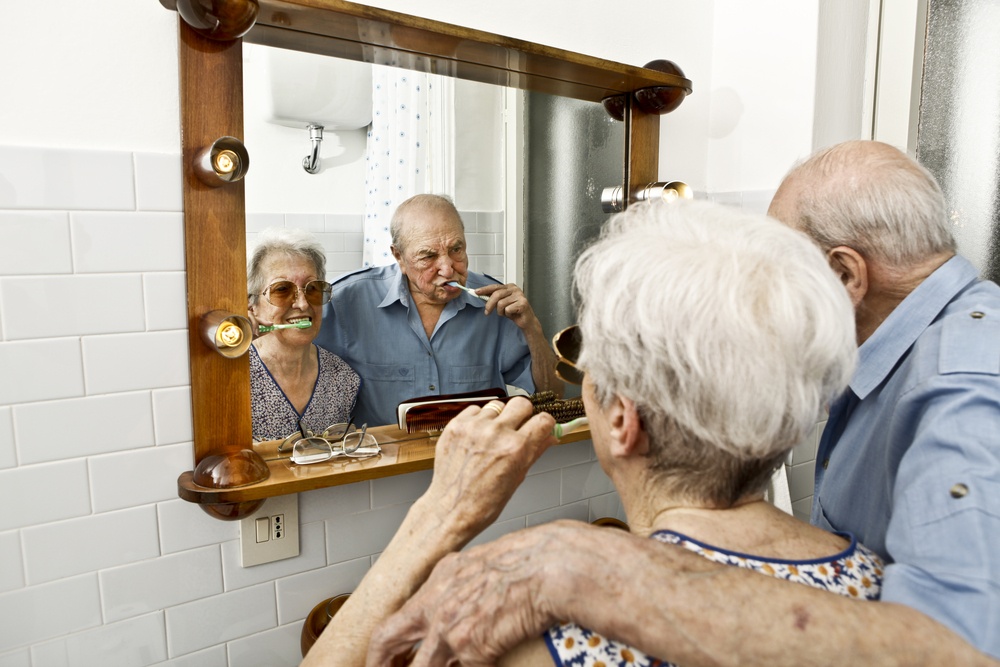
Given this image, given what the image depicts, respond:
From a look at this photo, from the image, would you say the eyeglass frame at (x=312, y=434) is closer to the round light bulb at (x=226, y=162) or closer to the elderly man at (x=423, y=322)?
the elderly man at (x=423, y=322)

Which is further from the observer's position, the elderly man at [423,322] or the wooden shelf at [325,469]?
the elderly man at [423,322]

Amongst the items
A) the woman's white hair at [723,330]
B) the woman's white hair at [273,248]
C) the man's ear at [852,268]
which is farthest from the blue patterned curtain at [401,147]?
the man's ear at [852,268]

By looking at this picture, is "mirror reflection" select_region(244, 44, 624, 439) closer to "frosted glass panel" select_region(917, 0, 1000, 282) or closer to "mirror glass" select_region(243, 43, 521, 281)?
"mirror glass" select_region(243, 43, 521, 281)

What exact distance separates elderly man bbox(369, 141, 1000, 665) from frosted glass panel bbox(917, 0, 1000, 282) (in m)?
0.82

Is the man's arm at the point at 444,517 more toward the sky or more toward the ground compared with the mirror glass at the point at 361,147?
more toward the ground

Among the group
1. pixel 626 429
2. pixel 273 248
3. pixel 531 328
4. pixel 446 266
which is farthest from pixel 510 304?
pixel 626 429

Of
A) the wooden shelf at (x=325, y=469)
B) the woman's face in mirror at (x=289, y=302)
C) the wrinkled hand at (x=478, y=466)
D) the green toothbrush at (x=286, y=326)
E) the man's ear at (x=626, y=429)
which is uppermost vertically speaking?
the woman's face in mirror at (x=289, y=302)

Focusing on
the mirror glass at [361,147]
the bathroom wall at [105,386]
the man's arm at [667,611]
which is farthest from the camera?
the mirror glass at [361,147]

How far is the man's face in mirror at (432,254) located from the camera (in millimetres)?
1354

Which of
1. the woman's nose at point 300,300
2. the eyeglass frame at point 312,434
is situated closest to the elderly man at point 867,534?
the eyeglass frame at point 312,434

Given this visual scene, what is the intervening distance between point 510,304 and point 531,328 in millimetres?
80

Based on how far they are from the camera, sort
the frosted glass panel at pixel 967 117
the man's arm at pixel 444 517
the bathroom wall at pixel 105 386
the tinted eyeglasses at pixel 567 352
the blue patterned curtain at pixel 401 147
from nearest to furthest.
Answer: the man's arm at pixel 444 517
the bathroom wall at pixel 105 386
the blue patterned curtain at pixel 401 147
the tinted eyeglasses at pixel 567 352
the frosted glass panel at pixel 967 117

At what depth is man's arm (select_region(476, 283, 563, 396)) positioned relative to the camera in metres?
1.49

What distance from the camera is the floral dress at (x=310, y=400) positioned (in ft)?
3.96
